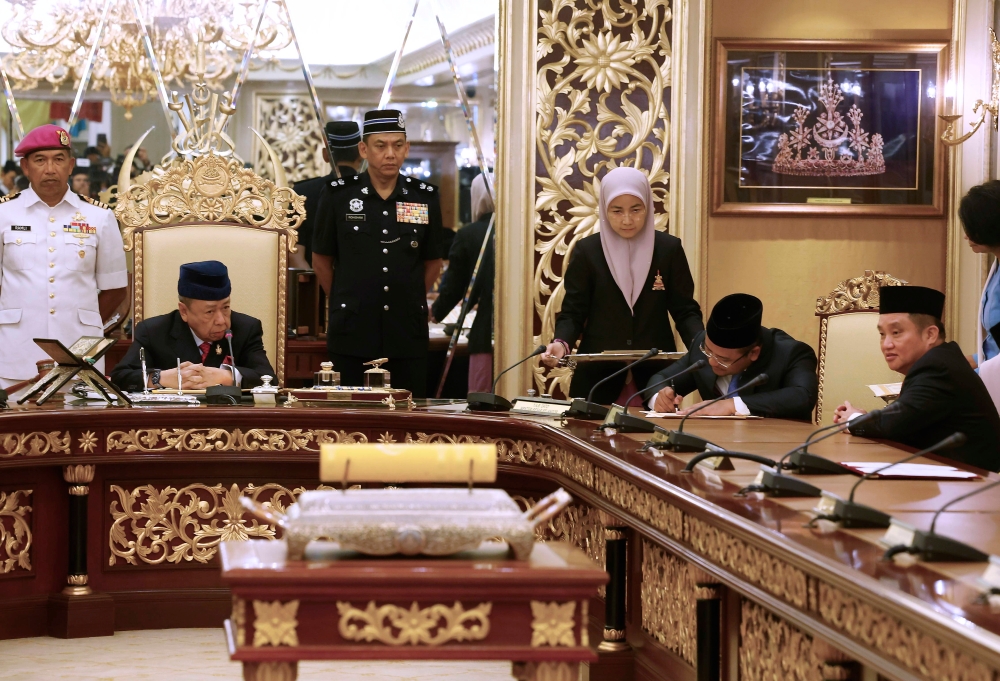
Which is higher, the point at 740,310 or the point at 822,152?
A: the point at 822,152

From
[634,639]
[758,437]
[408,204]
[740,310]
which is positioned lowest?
[634,639]

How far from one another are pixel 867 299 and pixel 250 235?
2253 mm

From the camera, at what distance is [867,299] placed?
4535mm

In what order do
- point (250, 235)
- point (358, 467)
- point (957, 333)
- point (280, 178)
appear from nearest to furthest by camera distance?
point (358, 467)
point (250, 235)
point (957, 333)
point (280, 178)

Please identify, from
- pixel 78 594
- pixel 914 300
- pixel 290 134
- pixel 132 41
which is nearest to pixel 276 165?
pixel 290 134

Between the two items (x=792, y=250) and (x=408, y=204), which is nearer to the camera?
(x=408, y=204)

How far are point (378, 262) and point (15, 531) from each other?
64.5 inches

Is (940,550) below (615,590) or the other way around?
the other way around

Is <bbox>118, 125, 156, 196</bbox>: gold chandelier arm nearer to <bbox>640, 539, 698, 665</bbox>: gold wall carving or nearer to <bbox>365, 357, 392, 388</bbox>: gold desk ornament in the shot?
<bbox>365, 357, 392, 388</bbox>: gold desk ornament

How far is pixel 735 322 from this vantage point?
3.75 m

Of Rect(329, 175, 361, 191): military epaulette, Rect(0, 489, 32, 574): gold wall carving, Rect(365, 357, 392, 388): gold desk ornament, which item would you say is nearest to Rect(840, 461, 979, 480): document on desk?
Rect(365, 357, 392, 388): gold desk ornament

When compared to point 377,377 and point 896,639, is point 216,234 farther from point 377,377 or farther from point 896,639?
point 896,639

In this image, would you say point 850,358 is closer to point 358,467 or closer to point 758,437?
point 758,437

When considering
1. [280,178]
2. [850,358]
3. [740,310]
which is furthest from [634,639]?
[280,178]
